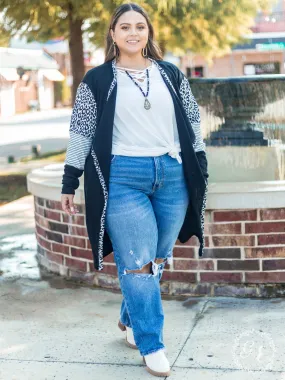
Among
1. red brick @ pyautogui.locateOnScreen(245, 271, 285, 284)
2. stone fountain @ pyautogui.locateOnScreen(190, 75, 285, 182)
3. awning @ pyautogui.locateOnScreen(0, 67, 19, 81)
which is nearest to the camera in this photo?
red brick @ pyautogui.locateOnScreen(245, 271, 285, 284)

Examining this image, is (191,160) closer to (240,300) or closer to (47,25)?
(240,300)

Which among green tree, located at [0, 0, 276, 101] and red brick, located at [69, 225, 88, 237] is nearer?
red brick, located at [69, 225, 88, 237]

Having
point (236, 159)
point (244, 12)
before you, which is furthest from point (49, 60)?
point (236, 159)

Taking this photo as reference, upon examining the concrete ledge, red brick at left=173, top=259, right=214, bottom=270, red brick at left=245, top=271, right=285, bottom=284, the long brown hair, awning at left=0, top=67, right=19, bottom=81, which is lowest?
red brick at left=245, top=271, right=285, bottom=284

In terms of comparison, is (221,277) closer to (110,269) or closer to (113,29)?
(110,269)

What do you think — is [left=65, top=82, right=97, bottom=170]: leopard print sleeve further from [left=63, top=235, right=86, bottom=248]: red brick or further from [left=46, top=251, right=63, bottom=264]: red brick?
[left=46, top=251, right=63, bottom=264]: red brick

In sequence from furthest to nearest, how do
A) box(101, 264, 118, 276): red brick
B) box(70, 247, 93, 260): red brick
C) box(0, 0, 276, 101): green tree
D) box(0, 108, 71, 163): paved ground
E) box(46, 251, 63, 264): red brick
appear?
box(0, 108, 71, 163): paved ground
box(0, 0, 276, 101): green tree
box(46, 251, 63, 264): red brick
box(70, 247, 93, 260): red brick
box(101, 264, 118, 276): red brick

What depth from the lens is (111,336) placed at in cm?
400

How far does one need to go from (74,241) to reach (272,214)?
4.61 ft

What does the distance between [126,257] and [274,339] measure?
101 cm

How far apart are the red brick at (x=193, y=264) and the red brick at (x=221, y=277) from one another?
0.15 feet

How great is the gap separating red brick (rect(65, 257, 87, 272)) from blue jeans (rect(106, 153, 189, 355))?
157cm

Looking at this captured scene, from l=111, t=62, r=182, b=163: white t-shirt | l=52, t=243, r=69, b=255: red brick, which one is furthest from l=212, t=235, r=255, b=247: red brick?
l=111, t=62, r=182, b=163: white t-shirt

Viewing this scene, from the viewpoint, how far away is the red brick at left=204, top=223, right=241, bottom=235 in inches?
178
